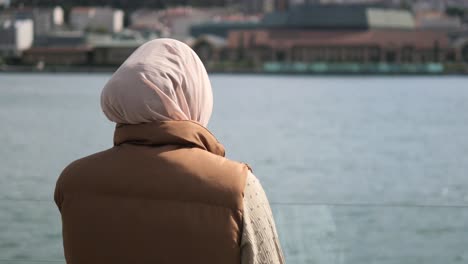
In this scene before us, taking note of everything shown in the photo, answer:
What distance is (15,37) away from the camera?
6556 centimetres

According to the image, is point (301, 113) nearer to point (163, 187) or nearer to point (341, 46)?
point (163, 187)

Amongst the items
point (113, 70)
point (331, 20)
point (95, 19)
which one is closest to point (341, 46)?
point (331, 20)

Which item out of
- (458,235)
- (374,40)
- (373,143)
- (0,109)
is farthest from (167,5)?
(458,235)

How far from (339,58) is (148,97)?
5677cm

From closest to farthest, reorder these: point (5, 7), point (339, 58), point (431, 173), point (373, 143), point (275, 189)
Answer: point (275, 189), point (431, 173), point (373, 143), point (339, 58), point (5, 7)

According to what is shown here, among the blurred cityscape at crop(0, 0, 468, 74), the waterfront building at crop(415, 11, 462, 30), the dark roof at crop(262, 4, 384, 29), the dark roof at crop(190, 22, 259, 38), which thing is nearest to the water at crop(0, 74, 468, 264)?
the blurred cityscape at crop(0, 0, 468, 74)

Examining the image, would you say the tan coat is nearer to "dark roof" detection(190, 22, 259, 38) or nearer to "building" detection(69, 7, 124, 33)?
"dark roof" detection(190, 22, 259, 38)

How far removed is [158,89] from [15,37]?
65842 mm

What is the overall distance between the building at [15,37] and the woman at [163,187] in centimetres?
6286

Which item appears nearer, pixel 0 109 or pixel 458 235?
pixel 458 235

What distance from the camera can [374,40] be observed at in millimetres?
58594

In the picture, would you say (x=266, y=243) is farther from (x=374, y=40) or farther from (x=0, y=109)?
(x=374, y=40)

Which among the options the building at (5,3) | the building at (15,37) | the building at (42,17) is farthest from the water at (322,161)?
the building at (5,3)

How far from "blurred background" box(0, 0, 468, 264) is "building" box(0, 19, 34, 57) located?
0.43ft
